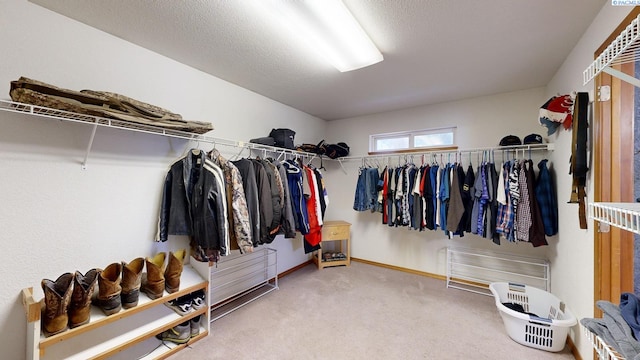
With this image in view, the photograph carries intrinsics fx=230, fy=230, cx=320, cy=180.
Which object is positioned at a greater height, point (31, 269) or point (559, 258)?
point (31, 269)

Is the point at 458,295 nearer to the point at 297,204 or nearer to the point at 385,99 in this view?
the point at 297,204

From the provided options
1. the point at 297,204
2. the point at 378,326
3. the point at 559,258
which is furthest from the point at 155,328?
the point at 559,258

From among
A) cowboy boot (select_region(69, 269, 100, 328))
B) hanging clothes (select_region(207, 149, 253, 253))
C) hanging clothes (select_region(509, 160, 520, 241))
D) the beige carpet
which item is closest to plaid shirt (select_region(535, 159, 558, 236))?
hanging clothes (select_region(509, 160, 520, 241))

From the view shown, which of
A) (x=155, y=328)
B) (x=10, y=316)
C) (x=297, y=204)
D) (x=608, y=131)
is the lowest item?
(x=155, y=328)

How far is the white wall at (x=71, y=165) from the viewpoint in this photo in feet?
4.41

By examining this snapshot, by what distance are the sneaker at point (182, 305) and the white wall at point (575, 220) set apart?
111 inches

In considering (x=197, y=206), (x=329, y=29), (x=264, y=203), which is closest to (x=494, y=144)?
(x=329, y=29)

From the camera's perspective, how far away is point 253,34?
1.71 metres

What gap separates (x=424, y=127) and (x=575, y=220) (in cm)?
188

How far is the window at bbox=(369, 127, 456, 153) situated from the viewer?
315 centimetres

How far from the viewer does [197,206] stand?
1.84 metres

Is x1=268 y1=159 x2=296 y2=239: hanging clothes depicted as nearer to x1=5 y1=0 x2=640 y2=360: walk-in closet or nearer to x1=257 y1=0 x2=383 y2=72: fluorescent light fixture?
x1=5 y1=0 x2=640 y2=360: walk-in closet

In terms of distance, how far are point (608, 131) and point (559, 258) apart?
1402mm

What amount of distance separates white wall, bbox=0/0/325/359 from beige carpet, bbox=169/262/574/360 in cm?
98
